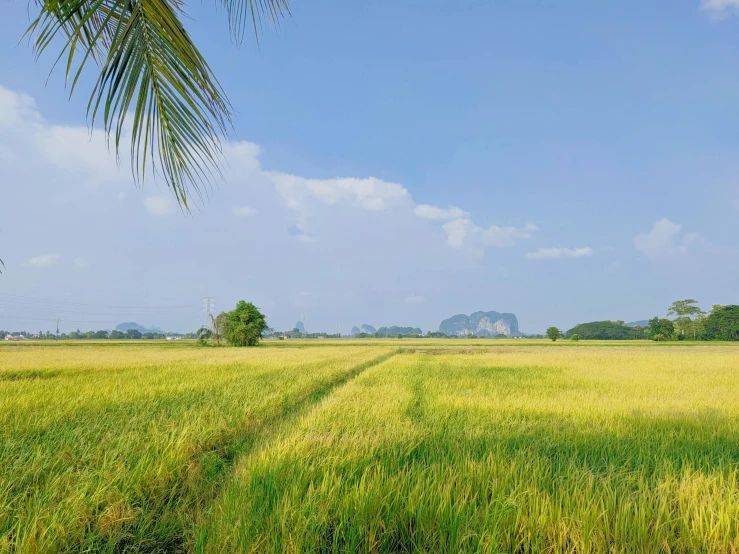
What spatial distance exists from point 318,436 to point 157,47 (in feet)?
12.6

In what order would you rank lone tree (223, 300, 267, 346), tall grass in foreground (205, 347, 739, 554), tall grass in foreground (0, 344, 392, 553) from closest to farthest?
tall grass in foreground (205, 347, 739, 554)
tall grass in foreground (0, 344, 392, 553)
lone tree (223, 300, 267, 346)

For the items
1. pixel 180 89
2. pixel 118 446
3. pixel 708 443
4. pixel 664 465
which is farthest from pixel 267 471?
pixel 708 443

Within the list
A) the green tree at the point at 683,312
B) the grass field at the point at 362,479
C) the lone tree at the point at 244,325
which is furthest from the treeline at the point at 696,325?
the grass field at the point at 362,479

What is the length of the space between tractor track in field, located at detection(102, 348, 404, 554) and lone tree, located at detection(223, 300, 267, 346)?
160ft

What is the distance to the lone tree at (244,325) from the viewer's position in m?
51.8

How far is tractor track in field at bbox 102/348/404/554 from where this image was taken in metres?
2.45

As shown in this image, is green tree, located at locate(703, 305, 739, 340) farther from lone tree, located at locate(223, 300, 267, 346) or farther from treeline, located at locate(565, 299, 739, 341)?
lone tree, located at locate(223, 300, 267, 346)

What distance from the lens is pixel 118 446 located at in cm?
386

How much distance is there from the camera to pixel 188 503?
121 inches

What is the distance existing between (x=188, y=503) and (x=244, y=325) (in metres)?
51.0

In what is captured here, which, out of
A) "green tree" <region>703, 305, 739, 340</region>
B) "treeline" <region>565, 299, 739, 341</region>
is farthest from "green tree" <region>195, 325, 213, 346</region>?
"green tree" <region>703, 305, 739, 340</region>

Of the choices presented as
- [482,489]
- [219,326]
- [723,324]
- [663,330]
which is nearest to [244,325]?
[219,326]

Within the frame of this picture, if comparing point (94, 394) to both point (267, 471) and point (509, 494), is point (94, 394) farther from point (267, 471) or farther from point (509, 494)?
point (509, 494)

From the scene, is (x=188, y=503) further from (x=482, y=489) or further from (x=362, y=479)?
(x=482, y=489)
